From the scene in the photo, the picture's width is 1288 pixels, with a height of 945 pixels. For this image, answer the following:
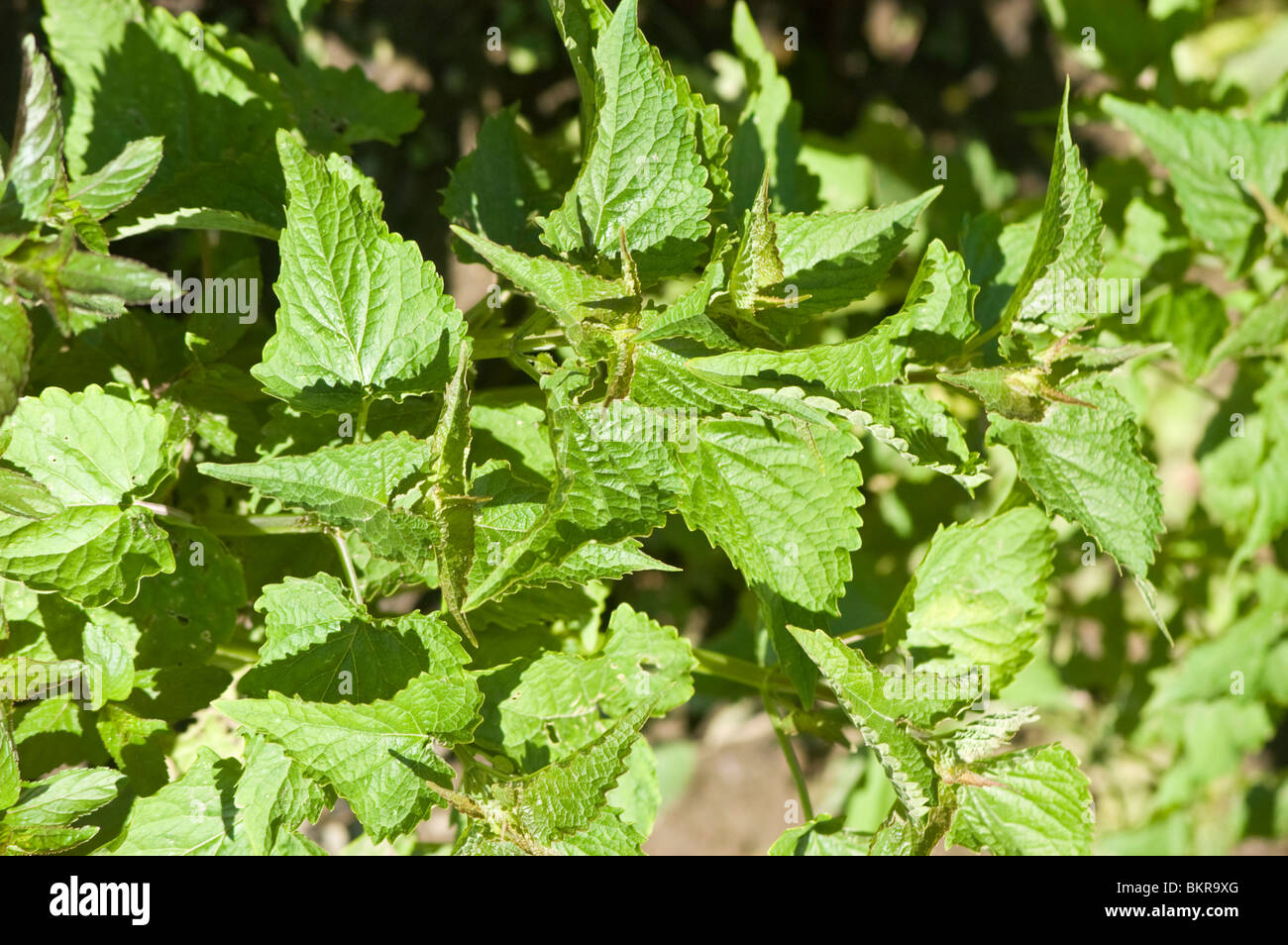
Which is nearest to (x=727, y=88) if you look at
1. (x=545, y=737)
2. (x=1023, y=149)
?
(x=1023, y=149)

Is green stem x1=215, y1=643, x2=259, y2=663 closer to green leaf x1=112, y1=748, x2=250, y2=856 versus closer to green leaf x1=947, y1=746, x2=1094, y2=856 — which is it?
green leaf x1=112, y1=748, x2=250, y2=856

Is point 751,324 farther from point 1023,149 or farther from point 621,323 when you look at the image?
point 1023,149

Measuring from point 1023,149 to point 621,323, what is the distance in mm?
3058

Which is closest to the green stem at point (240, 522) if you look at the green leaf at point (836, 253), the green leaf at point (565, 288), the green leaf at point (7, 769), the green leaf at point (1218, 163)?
the green leaf at point (7, 769)

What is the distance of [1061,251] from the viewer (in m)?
1.72

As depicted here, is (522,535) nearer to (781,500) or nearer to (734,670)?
(781,500)

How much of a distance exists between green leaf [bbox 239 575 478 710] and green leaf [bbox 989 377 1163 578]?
102 centimetres

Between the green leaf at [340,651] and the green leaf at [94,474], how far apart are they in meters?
0.20

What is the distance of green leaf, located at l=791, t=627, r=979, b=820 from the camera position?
5.17 ft

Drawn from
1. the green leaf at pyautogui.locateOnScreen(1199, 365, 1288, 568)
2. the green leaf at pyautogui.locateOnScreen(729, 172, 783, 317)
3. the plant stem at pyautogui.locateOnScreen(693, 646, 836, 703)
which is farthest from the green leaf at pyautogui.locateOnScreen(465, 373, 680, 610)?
the green leaf at pyautogui.locateOnScreen(1199, 365, 1288, 568)

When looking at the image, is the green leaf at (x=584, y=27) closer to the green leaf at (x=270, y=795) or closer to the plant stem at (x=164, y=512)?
the plant stem at (x=164, y=512)

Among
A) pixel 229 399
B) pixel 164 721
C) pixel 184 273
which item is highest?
pixel 184 273

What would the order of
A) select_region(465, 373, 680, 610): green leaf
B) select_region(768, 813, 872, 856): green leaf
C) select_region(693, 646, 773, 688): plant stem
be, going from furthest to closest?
select_region(693, 646, 773, 688): plant stem → select_region(768, 813, 872, 856): green leaf → select_region(465, 373, 680, 610): green leaf

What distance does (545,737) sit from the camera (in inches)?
73.4
